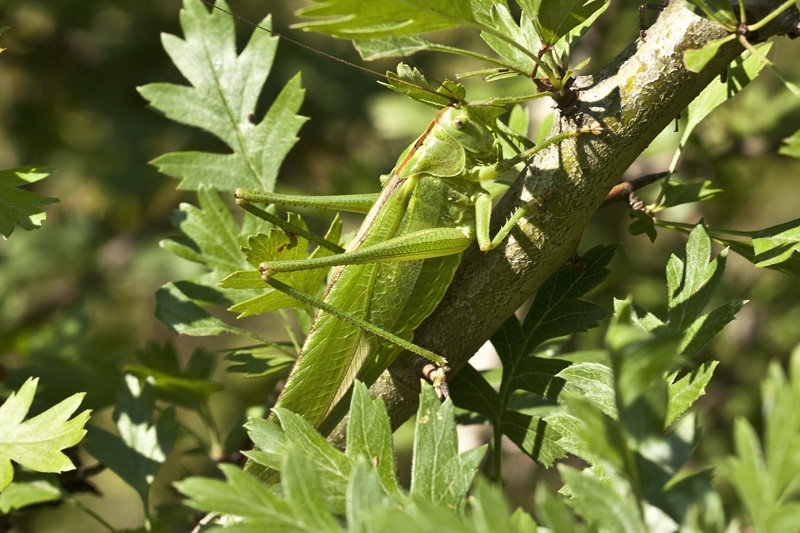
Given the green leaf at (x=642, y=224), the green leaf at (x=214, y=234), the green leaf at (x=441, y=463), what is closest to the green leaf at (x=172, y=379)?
the green leaf at (x=214, y=234)

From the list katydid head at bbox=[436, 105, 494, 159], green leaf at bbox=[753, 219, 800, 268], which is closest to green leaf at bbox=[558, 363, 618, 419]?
green leaf at bbox=[753, 219, 800, 268]

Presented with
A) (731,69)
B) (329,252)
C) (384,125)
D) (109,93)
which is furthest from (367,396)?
(109,93)

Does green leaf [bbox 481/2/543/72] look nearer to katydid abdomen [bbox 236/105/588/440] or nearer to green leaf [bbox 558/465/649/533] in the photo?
katydid abdomen [bbox 236/105/588/440]

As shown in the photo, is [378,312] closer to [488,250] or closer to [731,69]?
[488,250]

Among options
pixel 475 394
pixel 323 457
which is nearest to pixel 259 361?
pixel 475 394

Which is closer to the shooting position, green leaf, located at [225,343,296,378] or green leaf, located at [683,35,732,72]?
green leaf, located at [683,35,732,72]

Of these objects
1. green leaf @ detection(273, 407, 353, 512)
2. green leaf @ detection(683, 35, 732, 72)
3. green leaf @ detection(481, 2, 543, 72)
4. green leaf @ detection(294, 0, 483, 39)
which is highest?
green leaf @ detection(683, 35, 732, 72)

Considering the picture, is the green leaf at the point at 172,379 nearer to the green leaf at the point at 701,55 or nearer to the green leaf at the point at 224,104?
the green leaf at the point at 224,104

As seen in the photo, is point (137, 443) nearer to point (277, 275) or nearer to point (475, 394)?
point (277, 275)
